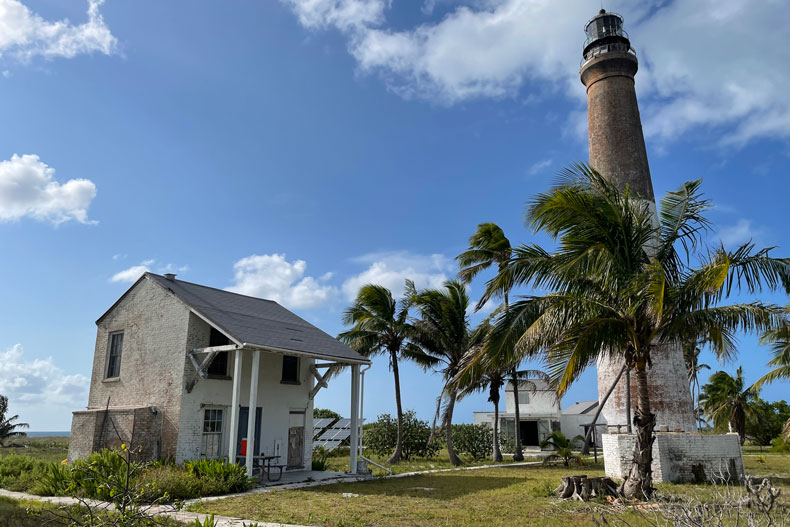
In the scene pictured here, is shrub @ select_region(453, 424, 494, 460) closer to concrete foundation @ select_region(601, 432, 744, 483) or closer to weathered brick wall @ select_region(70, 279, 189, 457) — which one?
concrete foundation @ select_region(601, 432, 744, 483)

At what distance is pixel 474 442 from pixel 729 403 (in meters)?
23.4

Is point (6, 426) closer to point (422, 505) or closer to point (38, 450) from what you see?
point (38, 450)

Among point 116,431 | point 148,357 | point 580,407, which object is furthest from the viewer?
point 580,407

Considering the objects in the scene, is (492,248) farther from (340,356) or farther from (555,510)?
(555,510)

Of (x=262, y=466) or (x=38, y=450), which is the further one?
(x=38, y=450)

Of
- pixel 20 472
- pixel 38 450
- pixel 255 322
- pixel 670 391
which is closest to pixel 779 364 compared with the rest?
pixel 670 391

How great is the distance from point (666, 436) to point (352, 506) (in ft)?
30.4

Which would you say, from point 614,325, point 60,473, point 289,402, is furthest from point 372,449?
point 614,325

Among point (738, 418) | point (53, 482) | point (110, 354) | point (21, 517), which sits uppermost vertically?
point (110, 354)

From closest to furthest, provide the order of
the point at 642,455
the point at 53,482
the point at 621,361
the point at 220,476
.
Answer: the point at 642,455
the point at 53,482
the point at 220,476
the point at 621,361

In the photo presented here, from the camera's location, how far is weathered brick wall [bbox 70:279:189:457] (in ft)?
52.1

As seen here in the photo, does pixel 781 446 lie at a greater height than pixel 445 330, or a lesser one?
lesser

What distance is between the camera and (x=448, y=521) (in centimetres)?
977

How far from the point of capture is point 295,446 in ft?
61.5
